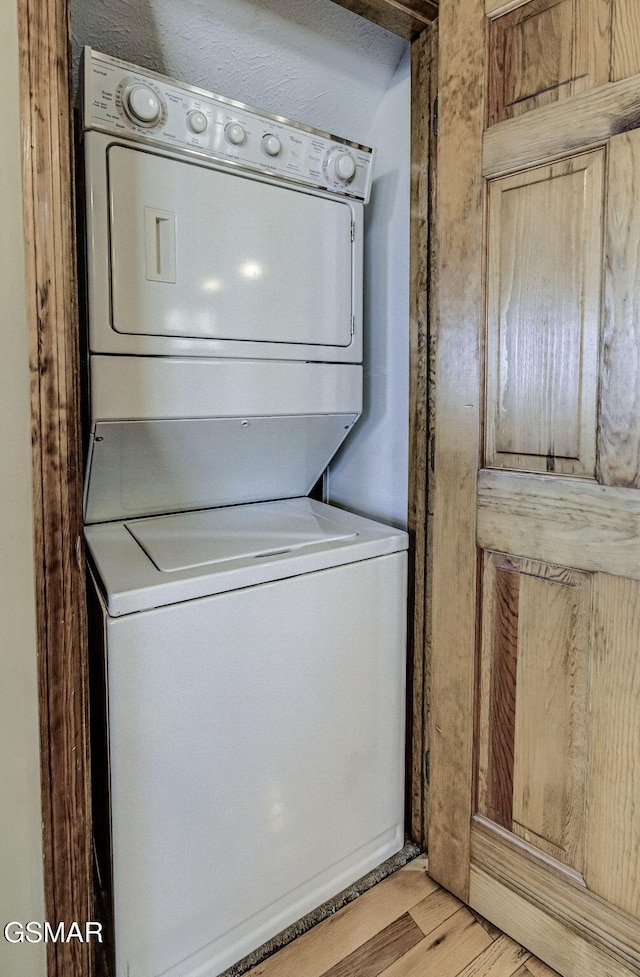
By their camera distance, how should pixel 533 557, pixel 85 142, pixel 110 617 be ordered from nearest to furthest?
pixel 110 617 < pixel 85 142 < pixel 533 557

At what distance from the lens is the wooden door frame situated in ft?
3.34

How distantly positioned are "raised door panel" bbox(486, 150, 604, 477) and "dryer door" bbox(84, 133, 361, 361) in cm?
47

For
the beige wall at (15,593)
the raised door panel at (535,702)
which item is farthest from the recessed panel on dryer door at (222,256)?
the raised door panel at (535,702)

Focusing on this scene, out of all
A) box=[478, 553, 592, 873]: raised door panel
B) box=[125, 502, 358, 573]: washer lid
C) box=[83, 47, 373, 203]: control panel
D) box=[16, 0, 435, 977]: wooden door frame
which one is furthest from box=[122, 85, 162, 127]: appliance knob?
box=[478, 553, 592, 873]: raised door panel

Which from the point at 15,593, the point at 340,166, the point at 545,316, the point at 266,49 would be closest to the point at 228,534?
the point at 15,593

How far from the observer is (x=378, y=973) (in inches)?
55.3

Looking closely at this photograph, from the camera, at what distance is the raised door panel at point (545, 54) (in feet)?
4.00

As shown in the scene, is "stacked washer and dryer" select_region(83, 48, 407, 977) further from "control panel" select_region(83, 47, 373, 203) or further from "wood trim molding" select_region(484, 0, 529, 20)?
"wood trim molding" select_region(484, 0, 529, 20)

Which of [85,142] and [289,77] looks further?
[289,77]

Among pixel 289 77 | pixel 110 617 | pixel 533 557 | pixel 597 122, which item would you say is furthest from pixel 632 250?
pixel 110 617

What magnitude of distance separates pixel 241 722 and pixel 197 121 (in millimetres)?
1409

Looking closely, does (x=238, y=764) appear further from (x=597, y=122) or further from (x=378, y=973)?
(x=597, y=122)

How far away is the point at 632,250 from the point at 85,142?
1.18 m

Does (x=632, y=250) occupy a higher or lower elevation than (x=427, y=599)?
higher
